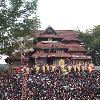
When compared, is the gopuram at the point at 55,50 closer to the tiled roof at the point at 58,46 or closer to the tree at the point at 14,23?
the tiled roof at the point at 58,46

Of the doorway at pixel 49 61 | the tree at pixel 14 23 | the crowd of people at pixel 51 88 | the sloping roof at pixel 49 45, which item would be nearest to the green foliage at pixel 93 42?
the sloping roof at pixel 49 45

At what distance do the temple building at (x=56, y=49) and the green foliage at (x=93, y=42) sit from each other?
5.79 metres

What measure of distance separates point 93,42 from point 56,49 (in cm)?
1401

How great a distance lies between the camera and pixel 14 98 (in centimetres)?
2789

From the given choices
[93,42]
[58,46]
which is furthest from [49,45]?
[93,42]

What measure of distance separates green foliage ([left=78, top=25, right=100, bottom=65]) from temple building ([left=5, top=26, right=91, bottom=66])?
5791 millimetres

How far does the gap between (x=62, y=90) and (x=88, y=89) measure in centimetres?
188

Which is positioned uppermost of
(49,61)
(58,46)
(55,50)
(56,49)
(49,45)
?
(49,45)

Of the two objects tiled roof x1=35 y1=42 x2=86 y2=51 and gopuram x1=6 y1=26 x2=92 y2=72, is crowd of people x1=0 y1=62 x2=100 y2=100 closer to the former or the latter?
gopuram x1=6 y1=26 x2=92 y2=72

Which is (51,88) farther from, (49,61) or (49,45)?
(49,45)

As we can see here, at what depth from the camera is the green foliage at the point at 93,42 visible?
66188mm

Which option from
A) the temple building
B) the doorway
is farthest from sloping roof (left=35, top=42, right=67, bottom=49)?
the doorway

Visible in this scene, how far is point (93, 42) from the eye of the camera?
6631 cm

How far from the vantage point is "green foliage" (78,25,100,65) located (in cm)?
6619
